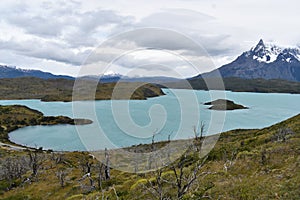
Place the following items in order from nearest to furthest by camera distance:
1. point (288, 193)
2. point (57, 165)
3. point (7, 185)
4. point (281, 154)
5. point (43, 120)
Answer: point (288, 193) → point (281, 154) → point (7, 185) → point (57, 165) → point (43, 120)

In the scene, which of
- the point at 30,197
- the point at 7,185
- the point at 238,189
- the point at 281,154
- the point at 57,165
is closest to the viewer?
the point at 238,189

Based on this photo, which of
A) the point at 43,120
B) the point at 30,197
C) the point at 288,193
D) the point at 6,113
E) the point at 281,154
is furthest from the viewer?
the point at 6,113

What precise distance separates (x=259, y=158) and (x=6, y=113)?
184 metres

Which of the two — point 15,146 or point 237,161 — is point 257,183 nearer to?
point 237,161

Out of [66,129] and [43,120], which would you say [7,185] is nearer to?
[66,129]

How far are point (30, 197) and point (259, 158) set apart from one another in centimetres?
2935

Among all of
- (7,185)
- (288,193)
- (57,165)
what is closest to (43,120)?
(57,165)

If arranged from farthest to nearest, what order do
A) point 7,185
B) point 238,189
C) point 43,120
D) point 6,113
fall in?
point 6,113 < point 43,120 < point 7,185 < point 238,189

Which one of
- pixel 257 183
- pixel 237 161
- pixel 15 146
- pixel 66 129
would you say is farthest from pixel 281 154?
pixel 66 129

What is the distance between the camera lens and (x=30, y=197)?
38.1 m

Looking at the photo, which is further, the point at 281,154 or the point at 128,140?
the point at 128,140

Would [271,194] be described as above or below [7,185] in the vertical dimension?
above

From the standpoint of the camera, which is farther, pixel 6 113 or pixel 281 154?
pixel 6 113

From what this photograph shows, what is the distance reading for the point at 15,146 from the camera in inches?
4350
